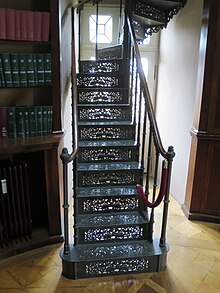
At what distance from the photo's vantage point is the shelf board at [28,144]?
6.69ft

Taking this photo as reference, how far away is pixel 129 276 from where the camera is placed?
2125mm

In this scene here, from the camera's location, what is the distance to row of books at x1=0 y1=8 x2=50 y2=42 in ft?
6.51

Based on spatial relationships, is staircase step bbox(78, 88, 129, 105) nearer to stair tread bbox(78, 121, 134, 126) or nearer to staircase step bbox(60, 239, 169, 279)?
stair tread bbox(78, 121, 134, 126)

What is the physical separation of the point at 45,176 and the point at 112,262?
906 millimetres

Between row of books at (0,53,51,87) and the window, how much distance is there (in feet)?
7.42

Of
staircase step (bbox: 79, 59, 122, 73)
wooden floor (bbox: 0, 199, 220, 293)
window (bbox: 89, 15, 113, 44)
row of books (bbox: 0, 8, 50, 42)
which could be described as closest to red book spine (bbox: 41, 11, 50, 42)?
row of books (bbox: 0, 8, 50, 42)

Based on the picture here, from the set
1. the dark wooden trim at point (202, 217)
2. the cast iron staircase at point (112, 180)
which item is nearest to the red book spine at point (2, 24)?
the cast iron staircase at point (112, 180)

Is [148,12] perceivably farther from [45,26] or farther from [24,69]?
Answer: [24,69]

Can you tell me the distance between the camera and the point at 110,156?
2711 mm

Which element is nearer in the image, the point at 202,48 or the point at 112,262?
the point at 112,262

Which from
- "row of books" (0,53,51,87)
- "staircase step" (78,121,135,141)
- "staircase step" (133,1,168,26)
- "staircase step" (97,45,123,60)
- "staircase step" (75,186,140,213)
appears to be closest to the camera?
"row of books" (0,53,51,87)

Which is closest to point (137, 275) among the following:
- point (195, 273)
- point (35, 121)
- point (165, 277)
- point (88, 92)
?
point (165, 277)

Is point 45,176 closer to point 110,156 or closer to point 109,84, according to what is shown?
point 110,156

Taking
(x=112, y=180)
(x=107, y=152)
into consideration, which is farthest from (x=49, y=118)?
(x=112, y=180)
